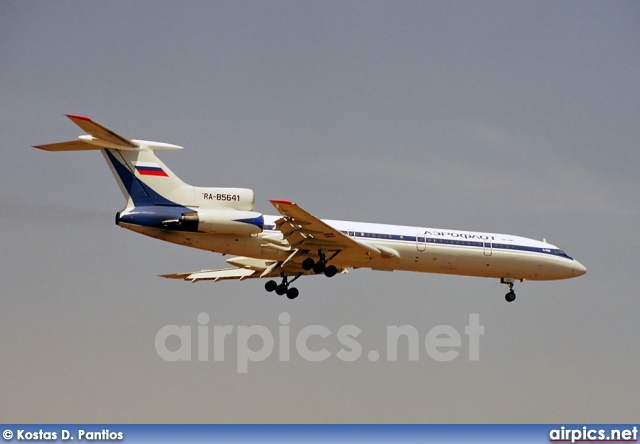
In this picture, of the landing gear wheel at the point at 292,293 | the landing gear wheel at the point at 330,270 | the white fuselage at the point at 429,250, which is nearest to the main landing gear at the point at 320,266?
the landing gear wheel at the point at 330,270

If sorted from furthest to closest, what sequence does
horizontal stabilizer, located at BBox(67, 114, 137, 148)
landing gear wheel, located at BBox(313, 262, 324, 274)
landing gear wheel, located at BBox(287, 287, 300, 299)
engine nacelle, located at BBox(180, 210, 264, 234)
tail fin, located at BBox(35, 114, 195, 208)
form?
landing gear wheel, located at BBox(287, 287, 300, 299), landing gear wheel, located at BBox(313, 262, 324, 274), tail fin, located at BBox(35, 114, 195, 208), engine nacelle, located at BBox(180, 210, 264, 234), horizontal stabilizer, located at BBox(67, 114, 137, 148)

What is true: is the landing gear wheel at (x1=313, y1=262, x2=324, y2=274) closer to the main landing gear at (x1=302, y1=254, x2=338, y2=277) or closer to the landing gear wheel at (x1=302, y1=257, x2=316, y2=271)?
the main landing gear at (x1=302, y1=254, x2=338, y2=277)

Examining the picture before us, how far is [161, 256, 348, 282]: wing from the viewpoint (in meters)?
43.6

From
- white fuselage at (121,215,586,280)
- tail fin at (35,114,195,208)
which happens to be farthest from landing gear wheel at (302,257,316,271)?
Result: tail fin at (35,114,195,208)

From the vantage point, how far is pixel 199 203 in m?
39.3

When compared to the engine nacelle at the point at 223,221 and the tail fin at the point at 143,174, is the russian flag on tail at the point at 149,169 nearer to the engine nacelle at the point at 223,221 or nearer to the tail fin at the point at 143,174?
the tail fin at the point at 143,174

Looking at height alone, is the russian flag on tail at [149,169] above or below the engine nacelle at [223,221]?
above

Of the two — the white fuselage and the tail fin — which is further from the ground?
the tail fin

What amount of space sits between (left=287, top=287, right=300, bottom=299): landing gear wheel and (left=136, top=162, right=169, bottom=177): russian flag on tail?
311 inches

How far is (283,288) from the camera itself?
143ft

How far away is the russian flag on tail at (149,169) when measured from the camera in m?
39.0


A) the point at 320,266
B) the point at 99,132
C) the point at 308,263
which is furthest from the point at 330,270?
the point at 99,132

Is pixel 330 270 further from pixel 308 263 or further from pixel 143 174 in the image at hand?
pixel 143 174

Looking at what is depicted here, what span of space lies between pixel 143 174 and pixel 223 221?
3617 millimetres
